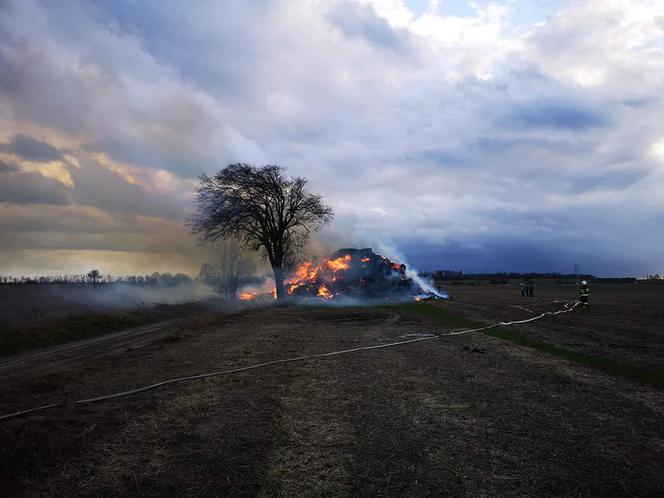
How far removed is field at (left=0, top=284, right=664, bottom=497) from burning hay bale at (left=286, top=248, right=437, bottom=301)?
2903 cm

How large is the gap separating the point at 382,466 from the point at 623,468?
121 inches

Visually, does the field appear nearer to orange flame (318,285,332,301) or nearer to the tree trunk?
the tree trunk

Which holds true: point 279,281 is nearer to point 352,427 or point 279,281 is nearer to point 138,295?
point 138,295

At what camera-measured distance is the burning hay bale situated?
4256 cm

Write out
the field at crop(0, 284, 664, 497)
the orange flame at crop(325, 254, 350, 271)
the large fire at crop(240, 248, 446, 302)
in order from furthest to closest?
the orange flame at crop(325, 254, 350, 271) < the large fire at crop(240, 248, 446, 302) < the field at crop(0, 284, 664, 497)

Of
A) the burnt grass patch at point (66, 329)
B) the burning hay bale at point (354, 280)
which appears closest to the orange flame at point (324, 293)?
the burning hay bale at point (354, 280)

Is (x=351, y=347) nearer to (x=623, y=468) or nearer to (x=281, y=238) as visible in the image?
(x=623, y=468)

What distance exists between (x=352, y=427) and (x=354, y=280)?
121ft

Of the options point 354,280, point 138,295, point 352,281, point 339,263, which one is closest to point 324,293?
point 352,281

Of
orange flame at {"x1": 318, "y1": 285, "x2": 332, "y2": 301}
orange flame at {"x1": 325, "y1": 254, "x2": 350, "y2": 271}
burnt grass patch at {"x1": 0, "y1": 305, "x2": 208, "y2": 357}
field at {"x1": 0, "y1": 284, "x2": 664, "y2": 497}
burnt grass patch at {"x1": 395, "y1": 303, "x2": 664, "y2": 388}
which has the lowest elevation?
burnt grass patch at {"x1": 0, "y1": 305, "x2": 208, "y2": 357}

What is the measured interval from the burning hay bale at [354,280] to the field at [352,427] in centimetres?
2903

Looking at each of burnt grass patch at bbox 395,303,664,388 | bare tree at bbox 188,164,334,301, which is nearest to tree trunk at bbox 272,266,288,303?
bare tree at bbox 188,164,334,301

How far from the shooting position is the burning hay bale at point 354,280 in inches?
1676

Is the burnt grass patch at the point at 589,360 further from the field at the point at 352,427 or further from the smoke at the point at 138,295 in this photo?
the smoke at the point at 138,295
